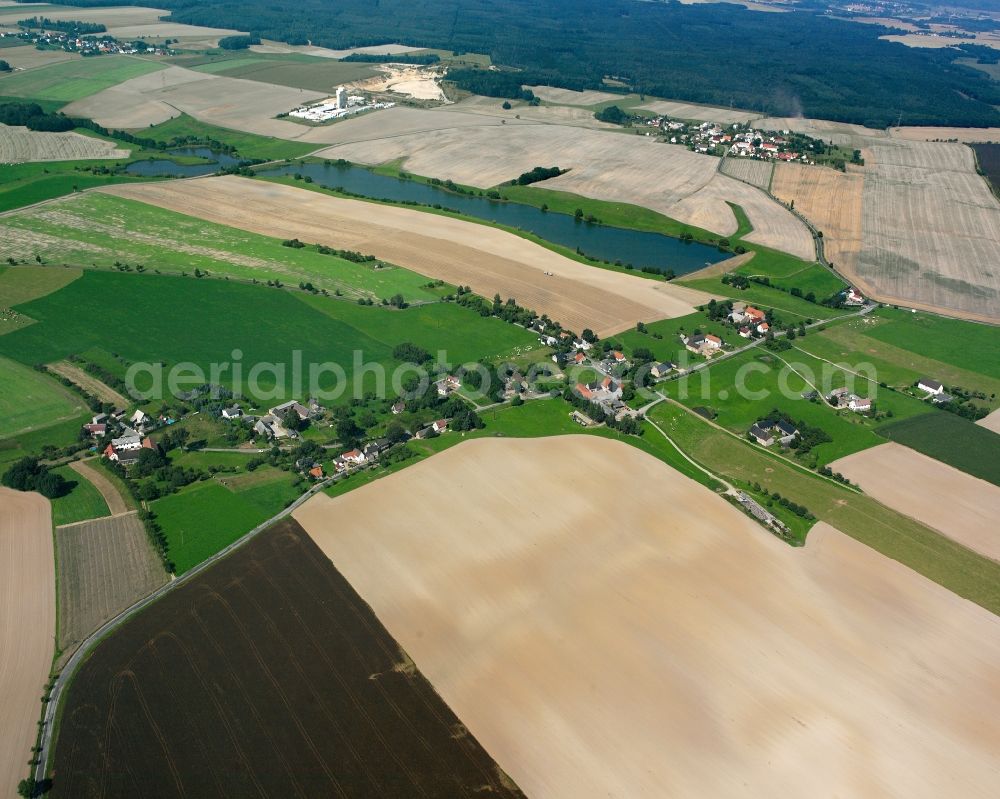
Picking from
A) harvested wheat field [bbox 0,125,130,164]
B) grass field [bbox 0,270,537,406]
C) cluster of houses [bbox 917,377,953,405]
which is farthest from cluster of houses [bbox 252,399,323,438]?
harvested wheat field [bbox 0,125,130,164]

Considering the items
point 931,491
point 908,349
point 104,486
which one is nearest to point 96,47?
point 104,486

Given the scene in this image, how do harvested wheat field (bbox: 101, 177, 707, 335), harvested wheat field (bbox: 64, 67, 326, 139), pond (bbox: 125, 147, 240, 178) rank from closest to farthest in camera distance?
harvested wheat field (bbox: 101, 177, 707, 335) → pond (bbox: 125, 147, 240, 178) → harvested wheat field (bbox: 64, 67, 326, 139)

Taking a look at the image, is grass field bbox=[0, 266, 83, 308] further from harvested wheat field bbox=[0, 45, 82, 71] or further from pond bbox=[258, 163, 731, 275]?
harvested wheat field bbox=[0, 45, 82, 71]

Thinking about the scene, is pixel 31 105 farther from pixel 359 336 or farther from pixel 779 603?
pixel 779 603

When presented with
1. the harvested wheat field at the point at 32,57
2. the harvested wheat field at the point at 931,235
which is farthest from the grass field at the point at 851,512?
the harvested wheat field at the point at 32,57

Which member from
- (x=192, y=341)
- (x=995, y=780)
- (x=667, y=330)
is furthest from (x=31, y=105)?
(x=995, y=780)

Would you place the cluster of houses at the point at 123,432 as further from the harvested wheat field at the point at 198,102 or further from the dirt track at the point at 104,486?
the harvested wheat field at the point at 198,102
